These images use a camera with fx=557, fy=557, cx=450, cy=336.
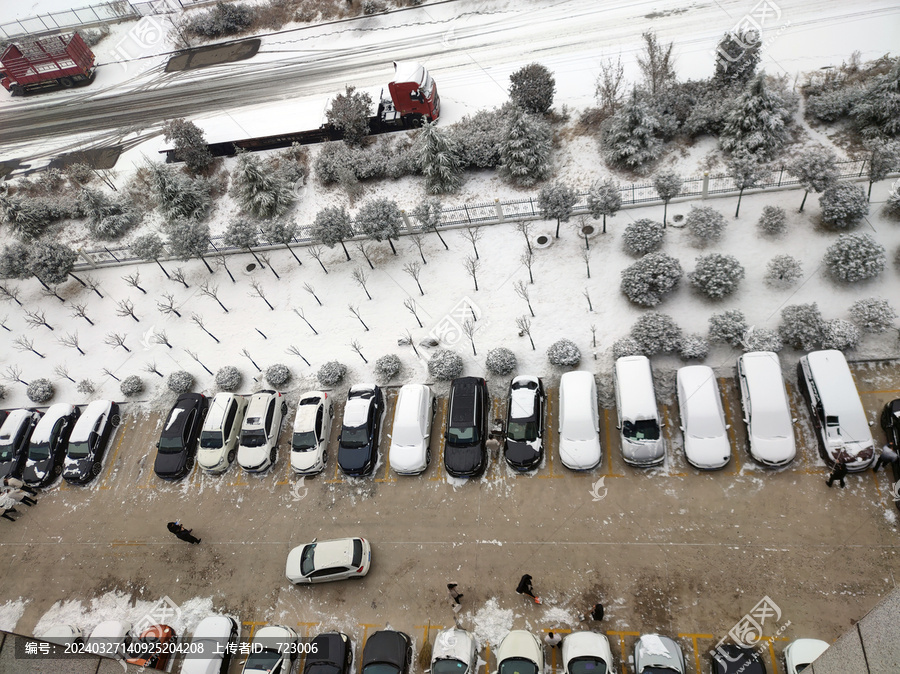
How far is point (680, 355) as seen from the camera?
1947cm

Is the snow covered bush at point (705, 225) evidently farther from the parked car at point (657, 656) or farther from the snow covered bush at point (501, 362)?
the parked car at point (657, 656)

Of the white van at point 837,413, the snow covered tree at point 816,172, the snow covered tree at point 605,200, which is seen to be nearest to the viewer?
the white van at point 837,413

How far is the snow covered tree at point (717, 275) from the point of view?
65.7 feet

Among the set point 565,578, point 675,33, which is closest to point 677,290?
point 565,578

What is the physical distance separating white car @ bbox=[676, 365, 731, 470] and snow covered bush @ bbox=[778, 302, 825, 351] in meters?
3.39

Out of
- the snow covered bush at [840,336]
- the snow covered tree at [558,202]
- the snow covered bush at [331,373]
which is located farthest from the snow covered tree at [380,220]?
the snow covered bush at [840,336]

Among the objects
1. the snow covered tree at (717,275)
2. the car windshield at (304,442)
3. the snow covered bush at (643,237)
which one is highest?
the snow covered bush at (643,237)

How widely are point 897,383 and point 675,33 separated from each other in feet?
73.2

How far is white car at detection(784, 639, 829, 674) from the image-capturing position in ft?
44.3

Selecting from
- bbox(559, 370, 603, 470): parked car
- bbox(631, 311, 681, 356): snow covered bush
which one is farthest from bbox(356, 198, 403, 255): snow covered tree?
bbox(631, 311, 681, 356): snow covered bush

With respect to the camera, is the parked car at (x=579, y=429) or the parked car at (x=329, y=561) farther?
the parked car at (x=579, y=429)

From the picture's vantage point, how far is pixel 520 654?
14719mm

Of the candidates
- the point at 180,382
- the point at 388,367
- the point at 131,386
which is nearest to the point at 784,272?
the point at 388,367

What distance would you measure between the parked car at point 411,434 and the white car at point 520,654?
594 cm
